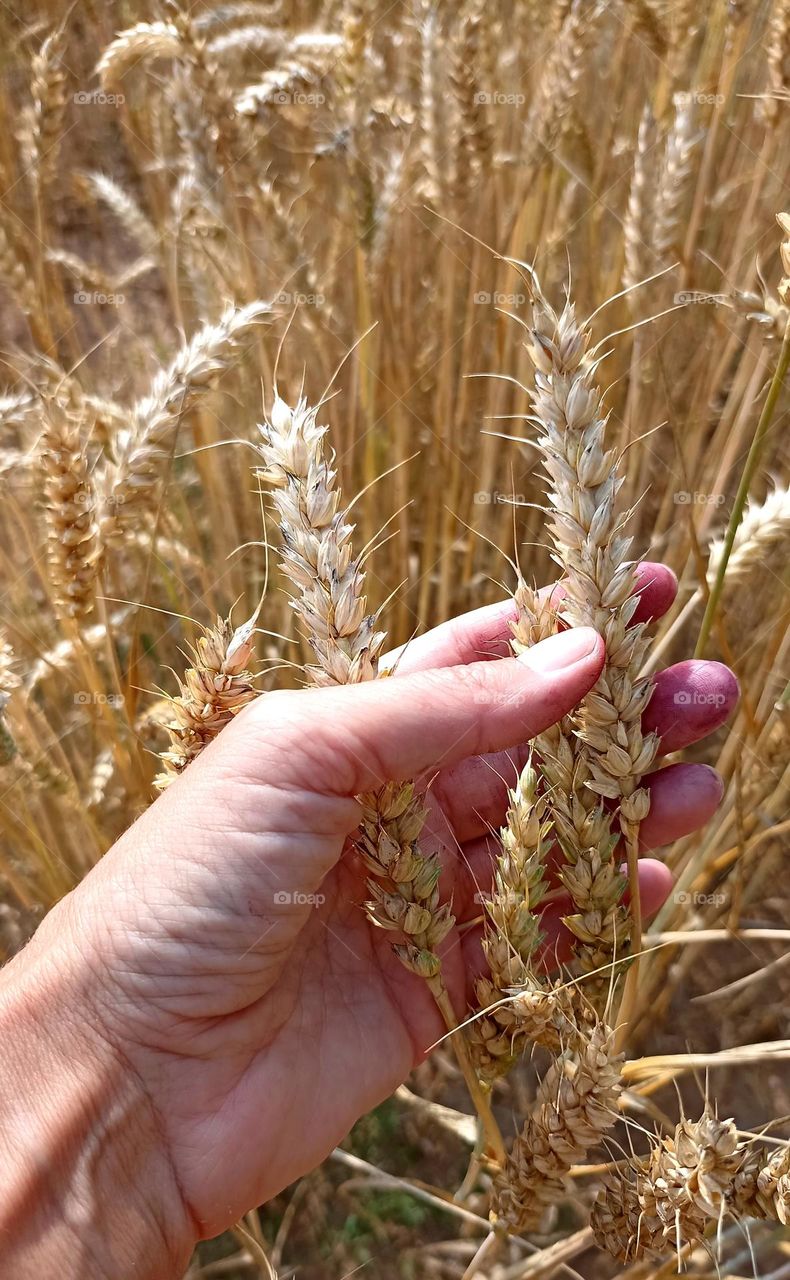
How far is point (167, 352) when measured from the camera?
2789mm

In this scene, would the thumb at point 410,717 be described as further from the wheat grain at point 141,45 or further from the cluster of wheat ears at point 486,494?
the wheat grain at point 141,45

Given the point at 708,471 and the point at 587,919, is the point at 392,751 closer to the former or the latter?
→ the point at 587,919

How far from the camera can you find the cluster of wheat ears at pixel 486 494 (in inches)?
28.8

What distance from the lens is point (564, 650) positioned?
715mm

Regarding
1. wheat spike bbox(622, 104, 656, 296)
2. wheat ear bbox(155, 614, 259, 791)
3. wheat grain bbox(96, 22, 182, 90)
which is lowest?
wheat ear bbox(155, 614, 259, 791)

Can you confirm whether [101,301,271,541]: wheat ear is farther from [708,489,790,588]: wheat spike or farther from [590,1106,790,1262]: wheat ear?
[590,1106,790,1262]: wheat ear

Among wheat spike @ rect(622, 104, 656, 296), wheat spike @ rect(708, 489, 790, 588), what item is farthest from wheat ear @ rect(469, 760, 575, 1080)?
wheat spike @ rect(622, 104, 656, 296)

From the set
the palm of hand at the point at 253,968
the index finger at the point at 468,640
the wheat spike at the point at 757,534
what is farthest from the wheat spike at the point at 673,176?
the palm of hand at the point at 253,968

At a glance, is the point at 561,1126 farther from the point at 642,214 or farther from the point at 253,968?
the point at 642,214

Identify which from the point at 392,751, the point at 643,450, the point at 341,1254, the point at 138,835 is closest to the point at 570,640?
the point at 392,751

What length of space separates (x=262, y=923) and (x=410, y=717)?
255 mm

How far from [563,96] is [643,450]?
552mm

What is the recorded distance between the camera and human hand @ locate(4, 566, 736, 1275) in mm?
757

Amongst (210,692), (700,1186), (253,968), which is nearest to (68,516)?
(210,692)
